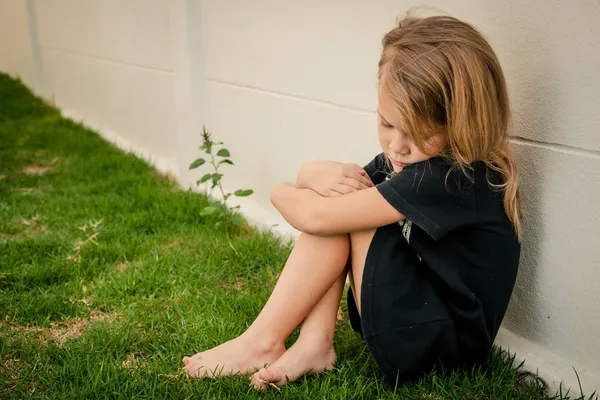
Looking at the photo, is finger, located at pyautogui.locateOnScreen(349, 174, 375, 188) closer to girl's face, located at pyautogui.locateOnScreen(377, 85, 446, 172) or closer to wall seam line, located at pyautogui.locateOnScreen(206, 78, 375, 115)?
girl's face, located at pyautogui.locateOnScreen(377, 85, 446, 172)

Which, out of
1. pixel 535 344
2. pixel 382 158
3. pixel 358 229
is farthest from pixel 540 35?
pixel 535 344

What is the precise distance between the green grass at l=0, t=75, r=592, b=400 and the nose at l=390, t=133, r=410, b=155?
69 cm

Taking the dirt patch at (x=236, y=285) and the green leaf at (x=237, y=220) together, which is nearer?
the dirt patch at (x=236, y=285)

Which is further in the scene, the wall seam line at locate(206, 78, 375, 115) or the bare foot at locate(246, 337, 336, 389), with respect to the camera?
the wall seam line at locate(206, 78, 375, 115)

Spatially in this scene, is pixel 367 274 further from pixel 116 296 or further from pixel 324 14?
pixel 324 14

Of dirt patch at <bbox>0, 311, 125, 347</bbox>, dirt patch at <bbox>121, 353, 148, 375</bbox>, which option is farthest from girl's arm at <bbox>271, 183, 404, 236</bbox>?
dirt patch at <bbox>0, 311, 125, 347</bbox>

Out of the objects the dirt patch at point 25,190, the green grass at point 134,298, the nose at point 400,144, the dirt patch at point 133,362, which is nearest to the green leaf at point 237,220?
the green grass at point 134,298

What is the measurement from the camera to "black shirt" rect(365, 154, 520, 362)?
1641 mm

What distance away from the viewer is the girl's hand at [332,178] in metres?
1.88

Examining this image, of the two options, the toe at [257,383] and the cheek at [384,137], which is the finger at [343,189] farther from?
the toe at [257,383]

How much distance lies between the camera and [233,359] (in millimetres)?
1944

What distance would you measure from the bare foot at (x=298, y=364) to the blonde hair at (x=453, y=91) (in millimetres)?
733

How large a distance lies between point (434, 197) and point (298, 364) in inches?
27.4

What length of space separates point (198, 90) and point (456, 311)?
2747 millimetres
